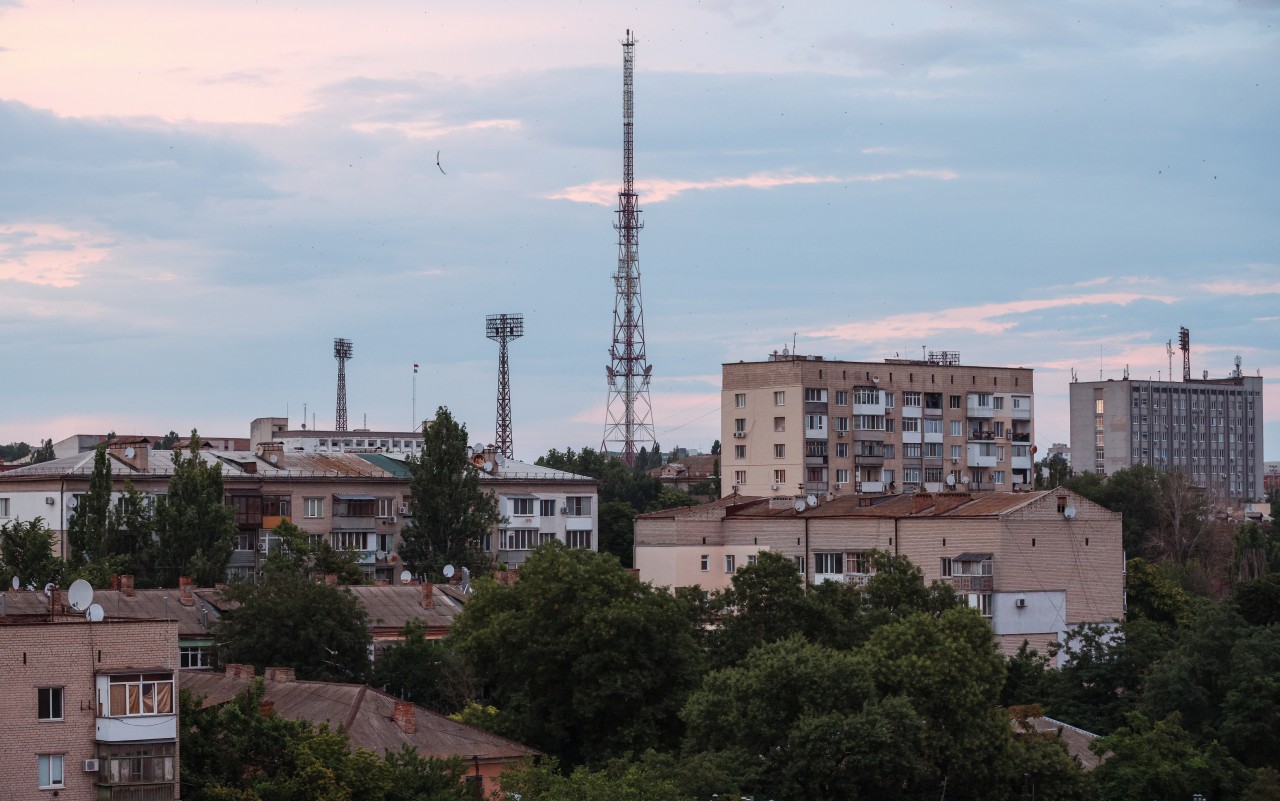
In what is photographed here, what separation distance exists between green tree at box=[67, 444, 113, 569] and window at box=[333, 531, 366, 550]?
13.8m

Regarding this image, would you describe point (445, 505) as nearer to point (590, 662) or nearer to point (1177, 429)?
point (590, 662)

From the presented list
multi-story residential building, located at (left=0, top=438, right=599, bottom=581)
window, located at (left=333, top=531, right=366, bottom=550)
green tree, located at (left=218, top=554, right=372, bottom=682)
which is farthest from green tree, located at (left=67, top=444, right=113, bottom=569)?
green tree, located at (left=218, top=554, right=372, bottom=682)

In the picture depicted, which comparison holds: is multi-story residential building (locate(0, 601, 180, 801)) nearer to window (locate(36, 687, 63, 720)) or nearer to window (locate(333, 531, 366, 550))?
window (locate(36, 687, 63, 720))

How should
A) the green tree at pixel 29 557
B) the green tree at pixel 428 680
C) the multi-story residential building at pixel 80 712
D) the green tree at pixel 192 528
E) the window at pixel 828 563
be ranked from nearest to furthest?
the multi-story residential building at pixel 80 712 → the green tree at pixel 428 680 → the green tree at pixel 29 557 → the green tree at pixel 192 528 → the window at pixel 828 563

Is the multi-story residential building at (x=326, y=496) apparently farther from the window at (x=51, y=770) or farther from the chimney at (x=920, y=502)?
the window at (x=51, y=770)

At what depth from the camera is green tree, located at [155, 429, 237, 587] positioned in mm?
70250

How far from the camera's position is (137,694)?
31.0 m

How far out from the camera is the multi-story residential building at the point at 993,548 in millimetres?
65500

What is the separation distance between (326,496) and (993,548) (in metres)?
33.2

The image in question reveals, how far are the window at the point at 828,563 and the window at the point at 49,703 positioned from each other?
44643mm

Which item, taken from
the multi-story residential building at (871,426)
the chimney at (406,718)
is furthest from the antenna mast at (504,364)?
the chimney at (406,718)

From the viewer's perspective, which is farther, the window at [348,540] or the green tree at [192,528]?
the window at [348,540]

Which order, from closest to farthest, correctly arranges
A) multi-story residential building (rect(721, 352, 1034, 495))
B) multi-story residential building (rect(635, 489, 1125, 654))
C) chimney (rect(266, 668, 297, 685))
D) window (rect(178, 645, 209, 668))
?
chimney (rect(266, 668, 297, 685)) → window (rect(178, 645, 209, 668)) → multi-story residential building (rect(635, 489, 1125, 654)) → multi-story residential building (rect(721, 352, 1034, 495))

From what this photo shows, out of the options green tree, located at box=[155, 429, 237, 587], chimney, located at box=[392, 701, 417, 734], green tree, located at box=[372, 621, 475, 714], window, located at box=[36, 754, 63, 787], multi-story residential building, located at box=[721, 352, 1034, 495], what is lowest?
green tree, located at box=[372, 621, 475, 714]
